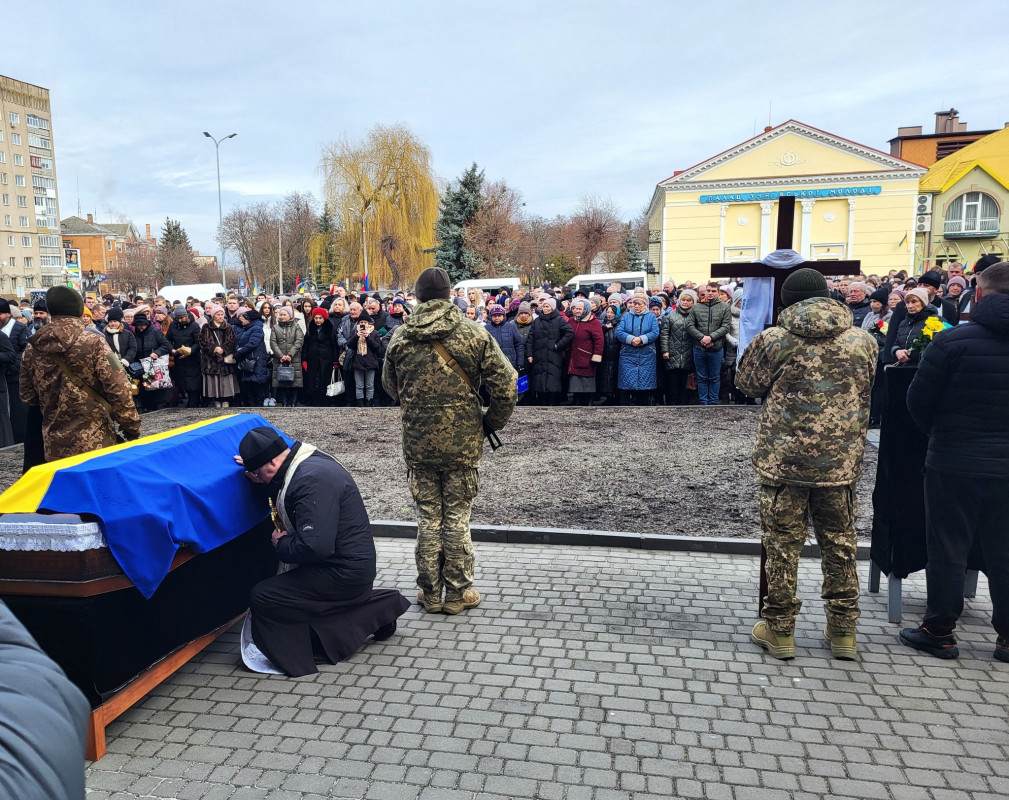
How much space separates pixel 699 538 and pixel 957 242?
180 ft

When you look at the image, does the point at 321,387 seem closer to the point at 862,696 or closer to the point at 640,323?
the point at 640,323

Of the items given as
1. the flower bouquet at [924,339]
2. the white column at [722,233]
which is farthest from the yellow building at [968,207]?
the flower bouquet at [924,339]

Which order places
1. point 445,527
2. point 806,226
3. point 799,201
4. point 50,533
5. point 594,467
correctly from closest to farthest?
1. point 50,533
2. point 445,527
3. point 594,467
4. point 806,226
5. point 799,201

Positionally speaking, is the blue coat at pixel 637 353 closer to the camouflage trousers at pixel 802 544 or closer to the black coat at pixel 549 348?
the black coat at pixel 549 348

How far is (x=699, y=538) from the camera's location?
20.7 feet

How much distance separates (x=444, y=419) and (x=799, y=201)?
53030 mm

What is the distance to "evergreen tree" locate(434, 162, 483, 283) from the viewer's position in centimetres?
4272

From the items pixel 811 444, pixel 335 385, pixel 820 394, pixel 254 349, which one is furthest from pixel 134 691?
pixel 254 349

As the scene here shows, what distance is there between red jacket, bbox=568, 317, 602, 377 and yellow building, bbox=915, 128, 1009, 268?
151 feet

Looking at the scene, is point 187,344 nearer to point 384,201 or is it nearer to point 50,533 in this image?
point 50,533

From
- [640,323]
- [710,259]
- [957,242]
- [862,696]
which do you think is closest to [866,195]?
[957,242]

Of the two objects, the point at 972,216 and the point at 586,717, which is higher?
the point at 972,216

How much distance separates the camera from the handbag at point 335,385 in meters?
13.4

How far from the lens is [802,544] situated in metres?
4.44
